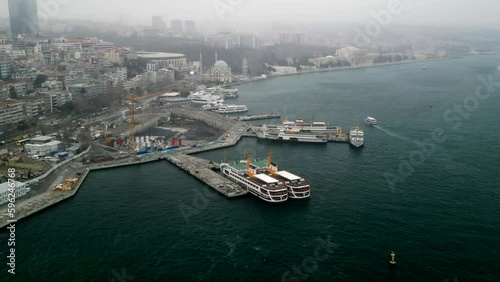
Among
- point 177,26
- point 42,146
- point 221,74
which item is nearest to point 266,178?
point 42,146

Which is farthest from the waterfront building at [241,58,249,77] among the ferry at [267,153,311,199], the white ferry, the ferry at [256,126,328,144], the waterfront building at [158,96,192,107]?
the ferry at [267,153,311,199]

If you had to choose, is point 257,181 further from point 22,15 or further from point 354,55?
point 354,55

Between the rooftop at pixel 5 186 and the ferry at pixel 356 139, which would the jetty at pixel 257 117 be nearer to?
the ferry at pixel 356 139

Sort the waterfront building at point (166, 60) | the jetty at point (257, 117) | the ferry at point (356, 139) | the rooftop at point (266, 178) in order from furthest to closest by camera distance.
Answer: the waterfront building at point (166, 60), the jetty at point (257, 117), the ferry at point (356, 139), the rooftop at point (266, 178)

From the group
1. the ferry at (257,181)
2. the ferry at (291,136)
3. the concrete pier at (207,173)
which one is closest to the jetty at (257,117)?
the ferry at (291,136)

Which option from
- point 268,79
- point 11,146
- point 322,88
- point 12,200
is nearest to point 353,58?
point 268,79

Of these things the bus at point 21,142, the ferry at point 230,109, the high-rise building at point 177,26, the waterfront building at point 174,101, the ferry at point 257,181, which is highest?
the high-rise building at point 177,26
